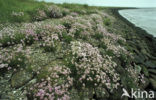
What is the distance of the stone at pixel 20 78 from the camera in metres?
3.98

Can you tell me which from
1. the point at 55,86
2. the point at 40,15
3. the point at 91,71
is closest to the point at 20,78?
the point at 55,86

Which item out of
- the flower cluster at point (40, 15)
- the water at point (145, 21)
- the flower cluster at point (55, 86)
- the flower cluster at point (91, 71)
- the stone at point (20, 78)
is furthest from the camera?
the water at point (145, 21)

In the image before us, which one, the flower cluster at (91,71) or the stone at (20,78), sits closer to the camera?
the stone at (20,78)

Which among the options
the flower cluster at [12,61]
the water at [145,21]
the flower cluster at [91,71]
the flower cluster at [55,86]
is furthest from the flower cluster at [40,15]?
the water at [145,21]

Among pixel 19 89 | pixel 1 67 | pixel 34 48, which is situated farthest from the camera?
pixel 34 48

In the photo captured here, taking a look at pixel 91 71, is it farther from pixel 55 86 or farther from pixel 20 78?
pixel 20 78

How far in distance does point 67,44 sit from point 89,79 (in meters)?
2.87

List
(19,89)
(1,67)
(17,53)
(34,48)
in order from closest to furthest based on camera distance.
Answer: (19,89) < (1,67) < (17,53) < (34,48)

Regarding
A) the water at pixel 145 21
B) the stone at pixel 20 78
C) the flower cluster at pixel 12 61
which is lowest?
the water at pixel 145 21

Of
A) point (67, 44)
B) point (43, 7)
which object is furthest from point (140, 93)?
point (43, 7)

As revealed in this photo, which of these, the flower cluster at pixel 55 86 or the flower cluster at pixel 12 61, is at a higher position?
the flower cluster at pixel 12 61

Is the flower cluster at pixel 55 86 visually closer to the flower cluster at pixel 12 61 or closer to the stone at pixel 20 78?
the stone at pixel 20 78

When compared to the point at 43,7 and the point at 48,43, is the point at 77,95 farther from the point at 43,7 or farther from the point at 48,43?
the point at 43,7

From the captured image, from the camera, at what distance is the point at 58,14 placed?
42.5ft
